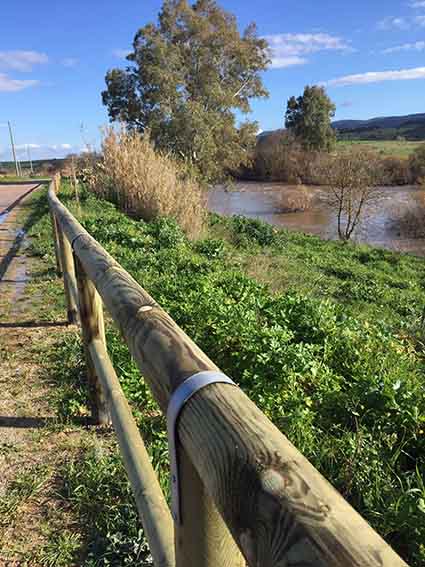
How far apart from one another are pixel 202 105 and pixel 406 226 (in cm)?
1445

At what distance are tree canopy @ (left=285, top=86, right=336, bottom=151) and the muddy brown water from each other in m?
15.0

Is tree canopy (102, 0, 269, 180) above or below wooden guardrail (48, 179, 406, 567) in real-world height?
above

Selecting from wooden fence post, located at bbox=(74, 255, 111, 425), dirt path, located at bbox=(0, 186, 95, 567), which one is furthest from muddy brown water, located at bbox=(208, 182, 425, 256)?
wooden fence post, located at bbox=(74, 255, 111, 425)

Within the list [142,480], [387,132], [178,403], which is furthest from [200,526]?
[387,132]

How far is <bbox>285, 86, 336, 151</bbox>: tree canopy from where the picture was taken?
166 feet

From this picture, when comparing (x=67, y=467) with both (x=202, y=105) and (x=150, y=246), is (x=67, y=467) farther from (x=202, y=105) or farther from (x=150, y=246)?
(x=202, y=105)

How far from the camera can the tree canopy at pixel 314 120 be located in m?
50.5

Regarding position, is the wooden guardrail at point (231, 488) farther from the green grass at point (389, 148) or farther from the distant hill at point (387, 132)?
the distant hill at point (387, 132)

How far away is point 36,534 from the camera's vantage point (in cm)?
225

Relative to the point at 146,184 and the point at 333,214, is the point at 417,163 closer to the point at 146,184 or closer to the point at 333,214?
the point at 333,214

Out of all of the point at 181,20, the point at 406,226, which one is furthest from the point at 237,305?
the point at 181,20

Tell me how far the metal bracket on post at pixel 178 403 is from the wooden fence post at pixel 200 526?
1cm

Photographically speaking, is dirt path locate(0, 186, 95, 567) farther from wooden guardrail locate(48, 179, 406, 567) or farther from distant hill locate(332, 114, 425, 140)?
distant hill locate(332, 114, 425, 140)

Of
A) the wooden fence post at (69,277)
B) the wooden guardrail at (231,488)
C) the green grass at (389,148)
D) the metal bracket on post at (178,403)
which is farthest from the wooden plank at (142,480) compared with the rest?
→ the green grass at (389,148)
